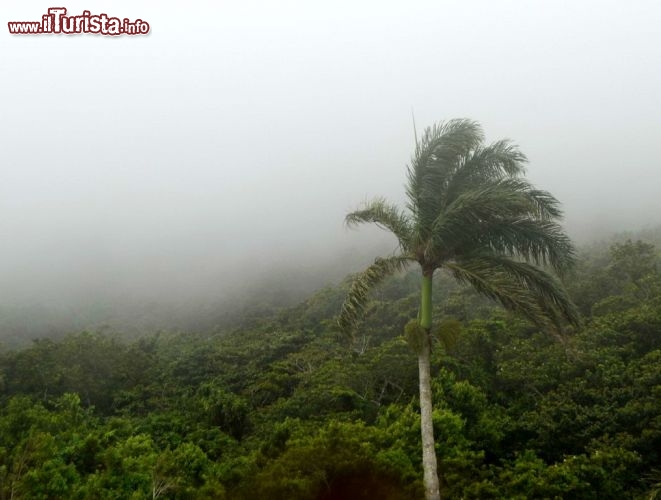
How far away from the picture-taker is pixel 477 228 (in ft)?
28.6

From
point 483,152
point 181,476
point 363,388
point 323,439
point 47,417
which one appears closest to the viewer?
point 483,152

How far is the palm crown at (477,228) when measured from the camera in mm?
8297

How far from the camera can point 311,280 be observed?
344ft

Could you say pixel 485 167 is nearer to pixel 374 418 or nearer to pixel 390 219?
pixel 390 219

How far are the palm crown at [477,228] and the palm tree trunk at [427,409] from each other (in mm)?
645

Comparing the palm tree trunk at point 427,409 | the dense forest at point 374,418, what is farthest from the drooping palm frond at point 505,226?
the dense forest at point 374,418

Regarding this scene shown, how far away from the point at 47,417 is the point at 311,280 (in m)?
88.3

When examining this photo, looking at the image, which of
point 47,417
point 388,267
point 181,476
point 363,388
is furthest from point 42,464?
point 363,388

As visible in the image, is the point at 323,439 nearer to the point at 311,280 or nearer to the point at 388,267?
the point at 388,267

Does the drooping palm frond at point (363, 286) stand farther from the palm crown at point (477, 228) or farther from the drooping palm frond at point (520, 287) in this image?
the drooping palm frond at point (520, 287)

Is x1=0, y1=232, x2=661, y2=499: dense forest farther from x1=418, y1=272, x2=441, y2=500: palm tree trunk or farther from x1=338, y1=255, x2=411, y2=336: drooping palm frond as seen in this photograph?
x1=338, y1=255, x2=411, y2=336: drooping palm frond

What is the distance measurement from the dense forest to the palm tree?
84 cm

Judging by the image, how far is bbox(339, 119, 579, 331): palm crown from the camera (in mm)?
8297

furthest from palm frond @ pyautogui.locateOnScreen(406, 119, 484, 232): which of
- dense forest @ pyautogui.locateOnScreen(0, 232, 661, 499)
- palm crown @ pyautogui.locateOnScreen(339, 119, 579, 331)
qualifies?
dense forest @ pyautogui.locateOnScreen(0, 232, 661, 499)
